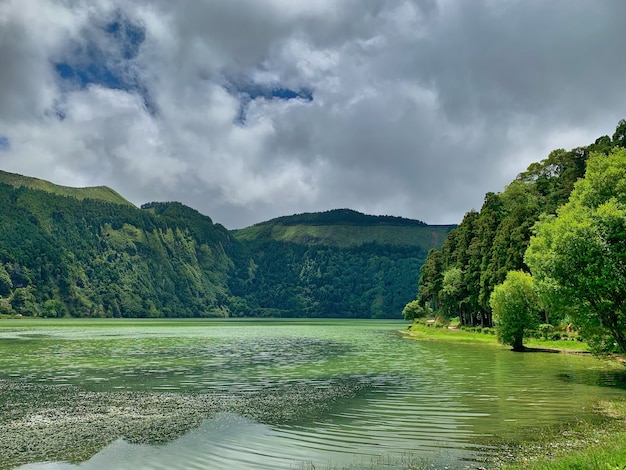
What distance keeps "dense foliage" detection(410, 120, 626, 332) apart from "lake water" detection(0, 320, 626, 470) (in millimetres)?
40022

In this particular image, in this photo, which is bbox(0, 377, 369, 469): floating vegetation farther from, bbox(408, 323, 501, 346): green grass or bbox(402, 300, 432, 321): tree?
bbox(402, 300, 432, 321): tree

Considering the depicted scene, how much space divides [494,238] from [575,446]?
8265 cm

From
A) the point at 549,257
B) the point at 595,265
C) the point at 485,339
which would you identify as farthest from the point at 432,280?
the point at 595,265

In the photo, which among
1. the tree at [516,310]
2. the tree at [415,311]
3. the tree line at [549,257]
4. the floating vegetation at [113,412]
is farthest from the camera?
the tree at [415,311]

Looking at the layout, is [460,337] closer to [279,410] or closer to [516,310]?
[516,310]

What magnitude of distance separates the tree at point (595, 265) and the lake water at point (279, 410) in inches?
164

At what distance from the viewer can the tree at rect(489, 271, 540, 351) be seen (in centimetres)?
6588

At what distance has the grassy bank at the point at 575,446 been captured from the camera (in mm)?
15742

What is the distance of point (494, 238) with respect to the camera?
320 ft

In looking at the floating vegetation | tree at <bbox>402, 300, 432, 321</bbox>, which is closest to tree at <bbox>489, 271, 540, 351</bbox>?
the floating vegetation

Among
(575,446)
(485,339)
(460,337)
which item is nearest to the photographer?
(575,446)

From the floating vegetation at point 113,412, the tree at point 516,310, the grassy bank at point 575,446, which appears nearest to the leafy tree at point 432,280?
the tree at point 516,310

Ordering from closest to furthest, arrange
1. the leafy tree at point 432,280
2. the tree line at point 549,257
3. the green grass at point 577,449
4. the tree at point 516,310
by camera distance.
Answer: the green grass at point 577,449 → the tree line at point 549,257 → the tree at point 516,310 → the leafy tree at point 432,280

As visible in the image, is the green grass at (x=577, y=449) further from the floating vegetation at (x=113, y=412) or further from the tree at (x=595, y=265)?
the tree at (x=595, y=265)
